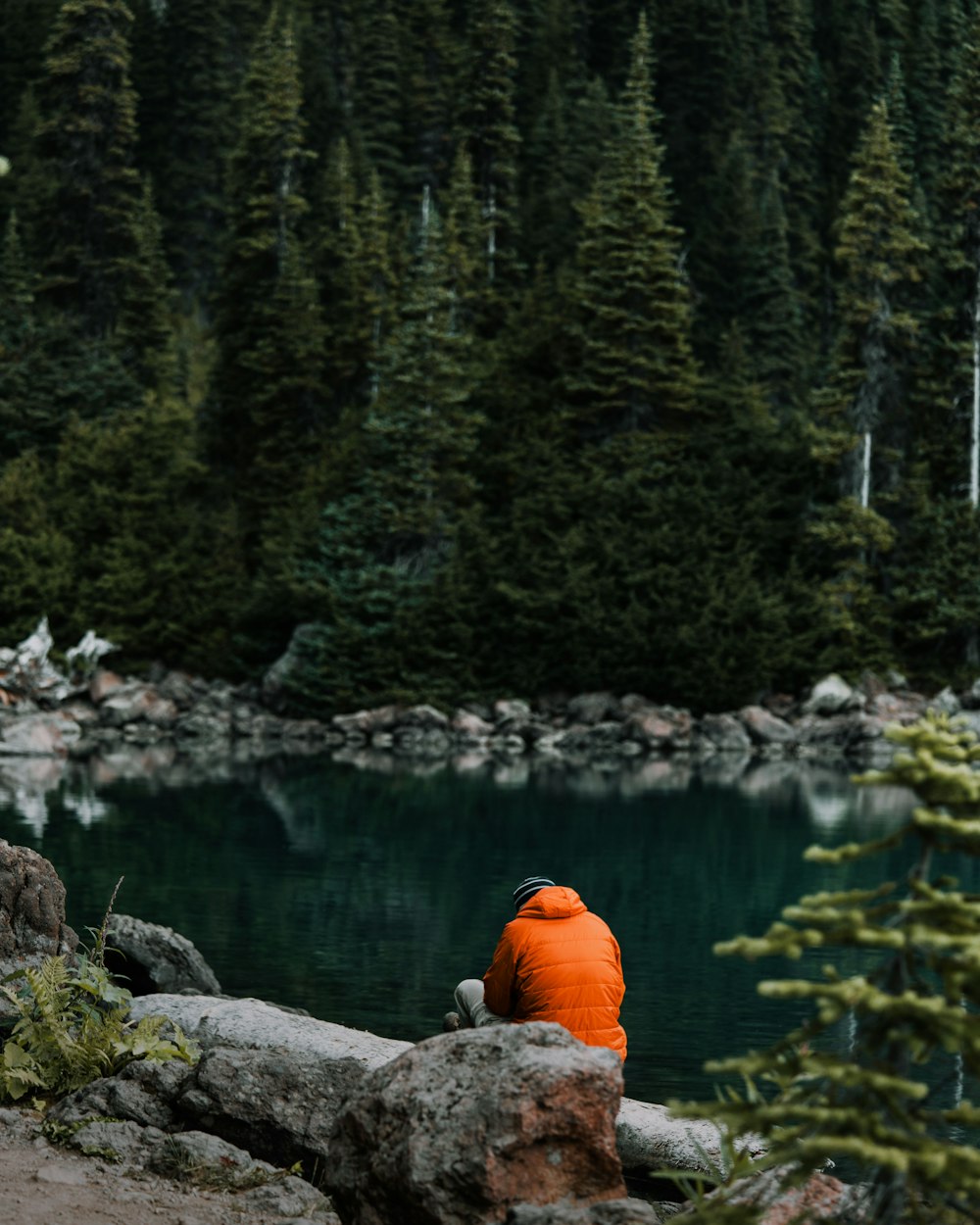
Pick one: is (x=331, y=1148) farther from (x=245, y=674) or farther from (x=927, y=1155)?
(x=245, y=674)

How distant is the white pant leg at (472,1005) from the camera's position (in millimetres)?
8394

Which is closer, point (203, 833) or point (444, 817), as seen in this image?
point (203, 833)

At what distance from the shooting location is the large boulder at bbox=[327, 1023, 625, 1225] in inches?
241

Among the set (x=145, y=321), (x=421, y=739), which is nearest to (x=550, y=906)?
(x=421, y=739)

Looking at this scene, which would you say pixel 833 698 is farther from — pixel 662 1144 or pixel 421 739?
pixel 662 1144

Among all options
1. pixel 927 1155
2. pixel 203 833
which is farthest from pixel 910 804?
pixel 927 1155

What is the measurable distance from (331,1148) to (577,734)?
3710cm

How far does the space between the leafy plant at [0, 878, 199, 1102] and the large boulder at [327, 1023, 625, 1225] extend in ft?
8.10

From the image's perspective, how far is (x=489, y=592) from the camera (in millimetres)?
47719

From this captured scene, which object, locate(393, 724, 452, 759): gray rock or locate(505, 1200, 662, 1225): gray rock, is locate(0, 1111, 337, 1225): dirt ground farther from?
locate(393, 724, 452, 759): gray rock

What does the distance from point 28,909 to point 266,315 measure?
45843 millimetres

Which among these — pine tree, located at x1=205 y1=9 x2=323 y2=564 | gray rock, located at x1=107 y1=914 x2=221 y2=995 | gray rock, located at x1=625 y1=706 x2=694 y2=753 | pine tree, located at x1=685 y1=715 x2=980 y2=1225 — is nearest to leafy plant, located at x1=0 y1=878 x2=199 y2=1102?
gray rock, located at x1=107 y1=914 x2=221 y2=995

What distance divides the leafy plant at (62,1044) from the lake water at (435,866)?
14.4 ft

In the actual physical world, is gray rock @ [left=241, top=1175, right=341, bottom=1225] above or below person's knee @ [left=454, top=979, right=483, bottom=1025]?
below
